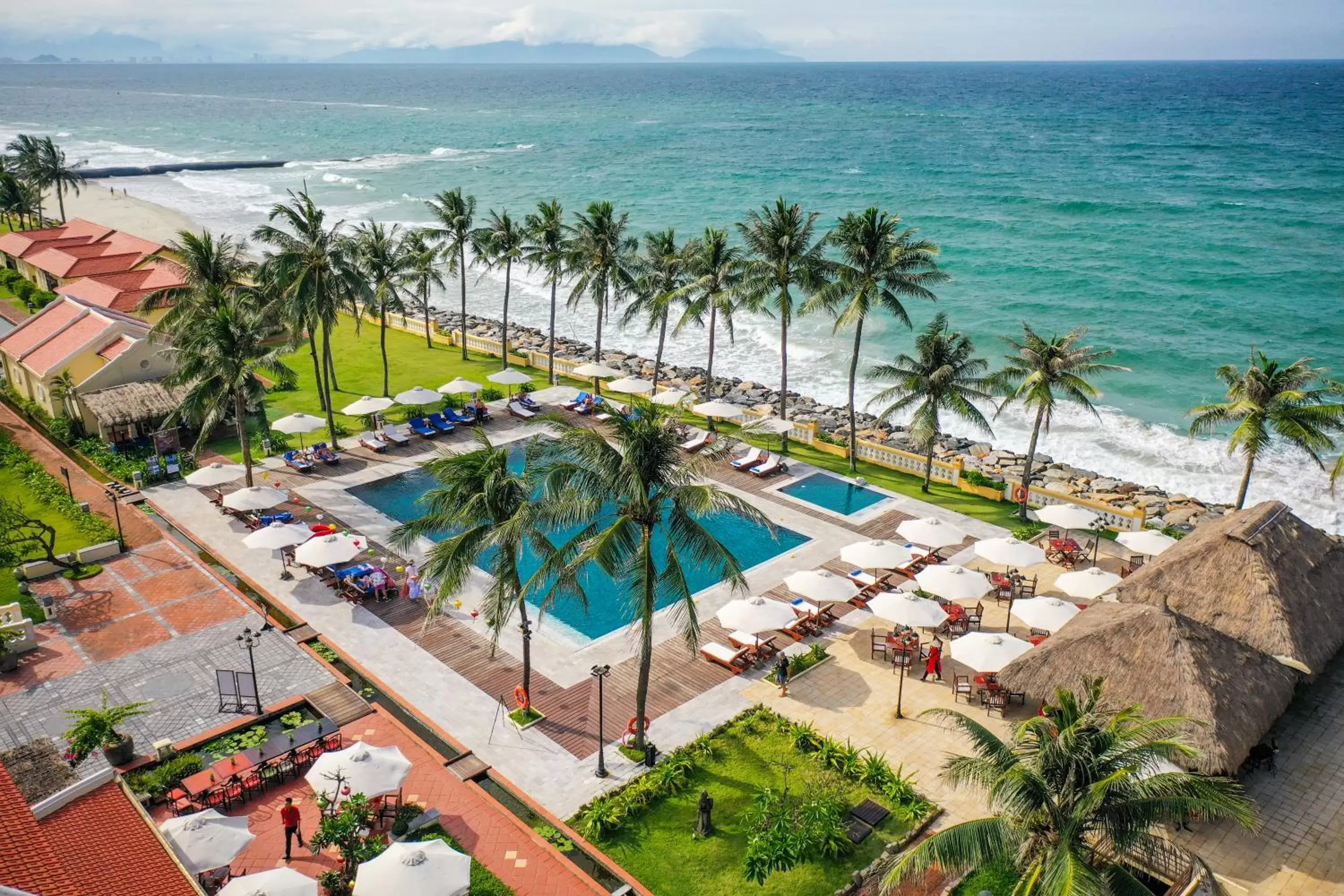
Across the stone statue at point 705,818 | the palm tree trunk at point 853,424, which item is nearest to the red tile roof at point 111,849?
the stone statue at point 705,818

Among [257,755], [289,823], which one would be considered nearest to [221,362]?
[257,755]

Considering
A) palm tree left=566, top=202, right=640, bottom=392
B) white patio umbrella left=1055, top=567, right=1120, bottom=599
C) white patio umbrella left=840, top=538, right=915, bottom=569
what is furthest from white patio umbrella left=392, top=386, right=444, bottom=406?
white patio umbrella left=1055, top=567, right=1120, bottom=599

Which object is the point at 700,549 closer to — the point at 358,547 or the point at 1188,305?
the point at 358,547

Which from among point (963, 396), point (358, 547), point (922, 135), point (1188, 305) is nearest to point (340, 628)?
point (358, 547)

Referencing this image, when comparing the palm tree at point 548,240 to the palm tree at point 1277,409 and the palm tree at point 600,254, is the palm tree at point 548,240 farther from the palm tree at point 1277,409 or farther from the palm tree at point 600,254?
the palm tree at point 1277,409

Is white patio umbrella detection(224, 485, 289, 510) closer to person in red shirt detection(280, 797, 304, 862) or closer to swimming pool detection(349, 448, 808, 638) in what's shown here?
swimming pool detection(349, 448, 808, 638)
